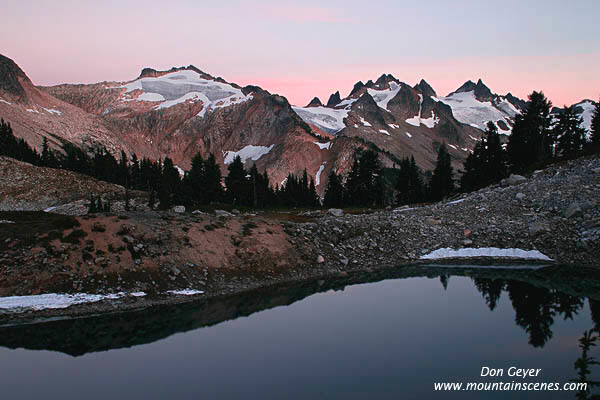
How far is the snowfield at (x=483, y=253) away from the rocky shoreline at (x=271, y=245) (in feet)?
2.12

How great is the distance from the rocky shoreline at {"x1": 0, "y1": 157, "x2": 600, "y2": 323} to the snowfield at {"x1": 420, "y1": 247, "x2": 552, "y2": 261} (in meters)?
0.65

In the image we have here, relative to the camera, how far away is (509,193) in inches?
1996

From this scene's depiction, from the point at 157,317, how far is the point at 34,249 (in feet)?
34.5

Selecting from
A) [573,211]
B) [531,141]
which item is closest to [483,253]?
[573,211]

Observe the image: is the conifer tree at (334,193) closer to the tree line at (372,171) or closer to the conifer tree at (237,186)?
the tree line at (372,171)

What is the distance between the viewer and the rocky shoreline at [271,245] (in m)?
27.1

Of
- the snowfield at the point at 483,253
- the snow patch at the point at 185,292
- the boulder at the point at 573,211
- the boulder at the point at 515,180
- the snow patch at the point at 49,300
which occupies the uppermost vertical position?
the boulder at the point at 515,180

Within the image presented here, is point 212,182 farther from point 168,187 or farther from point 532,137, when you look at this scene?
point 532,137

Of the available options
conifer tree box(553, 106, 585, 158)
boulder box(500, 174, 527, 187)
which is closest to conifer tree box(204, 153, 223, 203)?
boulder box(500, 174, 527, 187)

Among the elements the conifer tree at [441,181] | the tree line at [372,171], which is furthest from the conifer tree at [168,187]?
the conifer tree at [441,181]

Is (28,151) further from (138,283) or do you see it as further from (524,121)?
(524,121)

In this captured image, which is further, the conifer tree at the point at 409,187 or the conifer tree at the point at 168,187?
the conifer tree at the point at 409,187

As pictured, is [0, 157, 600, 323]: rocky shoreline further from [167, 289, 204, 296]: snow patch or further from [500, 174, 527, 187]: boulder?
[500, 174, 527, 187]: boulder

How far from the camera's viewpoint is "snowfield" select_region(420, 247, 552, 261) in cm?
3878
